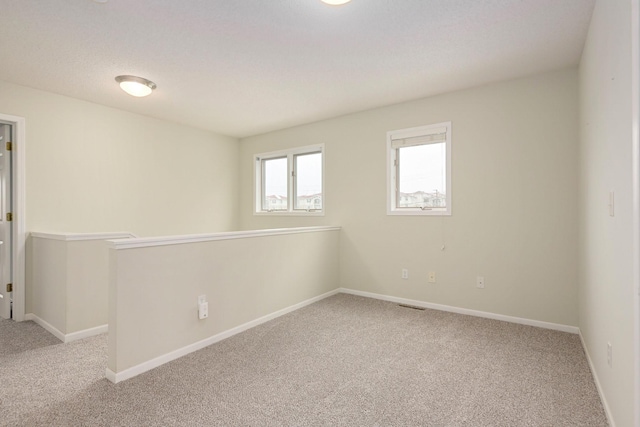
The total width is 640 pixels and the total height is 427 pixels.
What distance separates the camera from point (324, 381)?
85.0 inches

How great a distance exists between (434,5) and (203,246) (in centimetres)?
243

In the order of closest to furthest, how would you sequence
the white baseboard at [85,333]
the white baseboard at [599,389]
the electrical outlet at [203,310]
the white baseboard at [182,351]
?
the white baseboard at [599,389]
the white baseboard at [182,351]
the electrical outlet at [203,310]
the white baseboard at [85,333]

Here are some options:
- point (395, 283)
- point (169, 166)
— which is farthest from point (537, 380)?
point (169, 166)

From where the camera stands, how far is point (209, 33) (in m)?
2.45

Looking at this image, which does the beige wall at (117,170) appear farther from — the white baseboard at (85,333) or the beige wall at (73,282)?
the white baseboard at (85,333)

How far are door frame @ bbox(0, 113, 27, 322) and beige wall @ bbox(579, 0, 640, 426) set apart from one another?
4751 millimetres

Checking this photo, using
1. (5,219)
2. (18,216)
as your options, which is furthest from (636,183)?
(5,219)

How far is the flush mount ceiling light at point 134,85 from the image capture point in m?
3.15

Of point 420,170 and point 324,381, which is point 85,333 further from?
point 420,170

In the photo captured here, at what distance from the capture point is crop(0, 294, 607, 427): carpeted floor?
1.78m

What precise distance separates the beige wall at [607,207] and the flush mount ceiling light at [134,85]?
3.56 m

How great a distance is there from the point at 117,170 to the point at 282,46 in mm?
2826

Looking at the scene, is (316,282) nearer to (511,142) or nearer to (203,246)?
(203,246)

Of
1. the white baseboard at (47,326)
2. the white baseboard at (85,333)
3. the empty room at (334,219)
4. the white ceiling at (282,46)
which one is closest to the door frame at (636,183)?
the empty room at (334,219)
